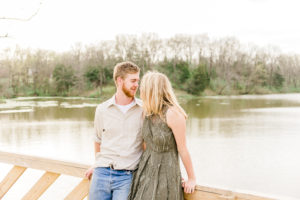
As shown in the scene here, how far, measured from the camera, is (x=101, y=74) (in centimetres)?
4378

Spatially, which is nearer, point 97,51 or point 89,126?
point 89,126

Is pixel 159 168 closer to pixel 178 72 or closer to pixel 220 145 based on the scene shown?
pixel 220 145

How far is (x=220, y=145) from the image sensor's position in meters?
14.5

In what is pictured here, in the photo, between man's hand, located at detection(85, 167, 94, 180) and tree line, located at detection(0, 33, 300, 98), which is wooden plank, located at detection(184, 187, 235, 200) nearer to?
man's hand, located at detection(85, 167, 94, 180)

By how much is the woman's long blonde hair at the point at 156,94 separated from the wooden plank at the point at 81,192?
0.66 meters

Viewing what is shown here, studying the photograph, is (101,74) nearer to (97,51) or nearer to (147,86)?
(97,51)

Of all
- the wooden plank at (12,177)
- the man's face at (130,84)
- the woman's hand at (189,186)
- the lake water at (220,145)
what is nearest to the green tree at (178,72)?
the lake water at (220,145)

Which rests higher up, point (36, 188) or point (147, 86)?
point (147, 86)

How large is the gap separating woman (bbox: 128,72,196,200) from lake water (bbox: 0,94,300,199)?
5106mm

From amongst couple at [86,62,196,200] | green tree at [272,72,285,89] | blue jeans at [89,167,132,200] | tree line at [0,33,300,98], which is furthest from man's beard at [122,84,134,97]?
green tree at [272,72,285,89]

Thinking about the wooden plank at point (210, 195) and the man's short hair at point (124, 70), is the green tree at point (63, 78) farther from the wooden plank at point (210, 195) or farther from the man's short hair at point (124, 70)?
the wooden plank at point (210, 195)

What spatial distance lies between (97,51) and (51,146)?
3922cm

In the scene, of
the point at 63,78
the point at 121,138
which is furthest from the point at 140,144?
the point at 63,78

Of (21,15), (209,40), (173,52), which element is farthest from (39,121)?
(209,40)
